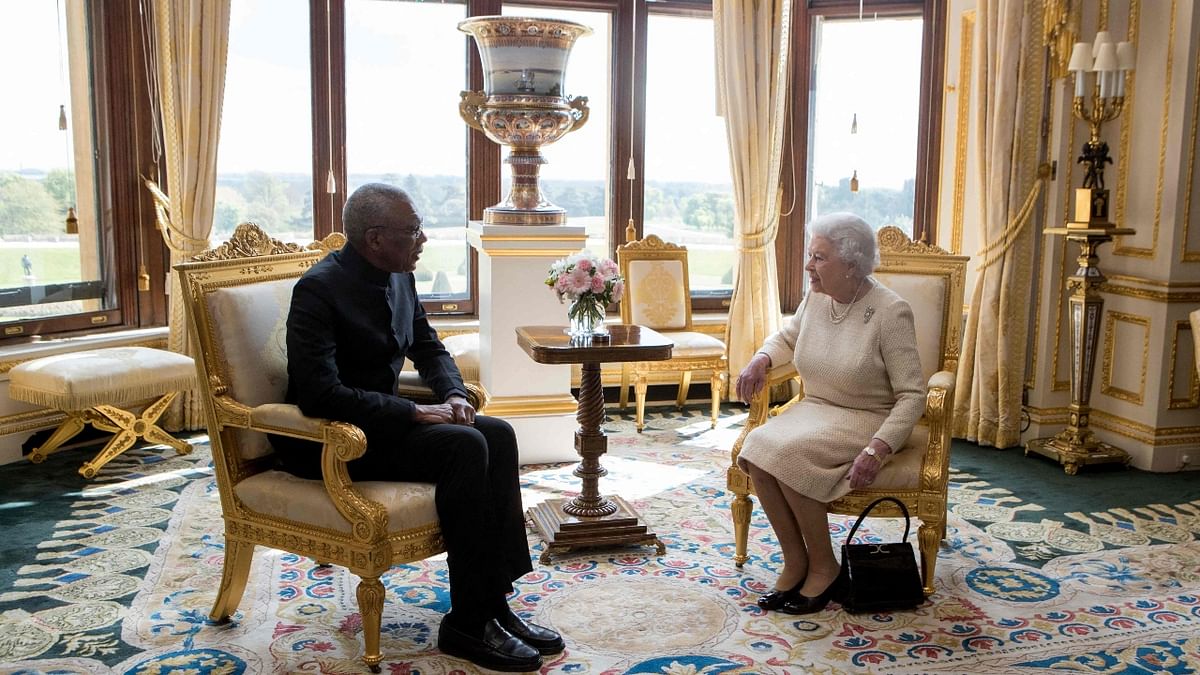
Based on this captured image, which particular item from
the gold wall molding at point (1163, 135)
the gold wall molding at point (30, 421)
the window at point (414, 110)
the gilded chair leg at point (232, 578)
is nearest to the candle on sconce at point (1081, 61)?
the gold wall molding at point (1163, 135)

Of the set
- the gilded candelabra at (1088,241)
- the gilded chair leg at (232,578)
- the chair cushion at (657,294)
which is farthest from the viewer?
the chair cushion at (657,294)

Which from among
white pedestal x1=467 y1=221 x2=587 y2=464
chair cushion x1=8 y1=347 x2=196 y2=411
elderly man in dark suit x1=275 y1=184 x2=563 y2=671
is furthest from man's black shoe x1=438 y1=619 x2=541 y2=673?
chair cushion x1=8 y1=347 x2=196 y2=411

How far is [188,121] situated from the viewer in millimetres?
5527

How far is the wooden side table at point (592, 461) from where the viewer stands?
3.75 meters

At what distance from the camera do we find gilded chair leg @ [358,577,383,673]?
289cm

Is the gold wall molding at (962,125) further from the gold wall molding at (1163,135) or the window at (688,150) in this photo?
the window at (688,150)

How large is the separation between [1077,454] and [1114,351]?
2.09ft

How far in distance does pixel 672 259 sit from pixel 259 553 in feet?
10.0

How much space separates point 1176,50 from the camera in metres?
4.88

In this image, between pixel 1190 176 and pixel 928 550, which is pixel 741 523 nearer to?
pixel 928 550

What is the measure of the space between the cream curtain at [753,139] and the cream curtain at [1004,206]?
46.4 inches

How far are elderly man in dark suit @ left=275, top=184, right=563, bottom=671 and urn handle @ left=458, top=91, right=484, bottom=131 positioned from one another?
183cm

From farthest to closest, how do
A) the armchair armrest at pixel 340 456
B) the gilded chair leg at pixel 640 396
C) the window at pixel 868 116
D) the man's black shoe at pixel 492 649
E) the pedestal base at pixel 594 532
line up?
the window at pixel 868 116, the gilded chair leg at pixel 640 396, the pedestal base at pixel 594 532, the man's black shoe at pixel 492 649, the armchair armrest at pixel 340 456

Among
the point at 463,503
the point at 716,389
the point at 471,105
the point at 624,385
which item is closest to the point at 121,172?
the point at 471,105
